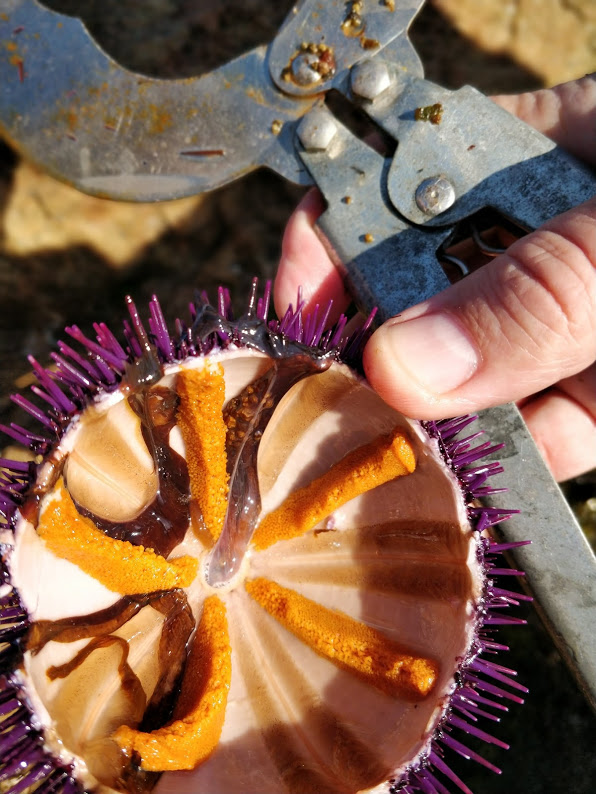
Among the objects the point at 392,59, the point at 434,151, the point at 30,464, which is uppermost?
the point at 392,59

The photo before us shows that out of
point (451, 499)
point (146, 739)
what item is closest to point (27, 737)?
point (146, 739)

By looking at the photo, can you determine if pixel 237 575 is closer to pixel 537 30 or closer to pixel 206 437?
pixel 206 437

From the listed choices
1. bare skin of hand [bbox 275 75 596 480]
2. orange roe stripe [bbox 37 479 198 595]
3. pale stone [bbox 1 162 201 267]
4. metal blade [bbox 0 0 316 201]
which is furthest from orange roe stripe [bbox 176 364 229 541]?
pale stone [bbox 1 162 201 267]

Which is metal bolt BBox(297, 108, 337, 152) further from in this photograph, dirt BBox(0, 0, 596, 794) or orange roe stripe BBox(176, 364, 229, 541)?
dirt BBox(0, 0, 596, 794)

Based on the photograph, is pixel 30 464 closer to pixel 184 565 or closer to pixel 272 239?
pixel 184 565

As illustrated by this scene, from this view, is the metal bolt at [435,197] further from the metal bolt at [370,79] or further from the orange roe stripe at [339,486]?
the orange roe stripe at [339,486]
